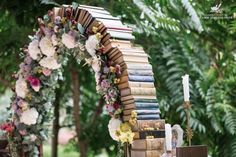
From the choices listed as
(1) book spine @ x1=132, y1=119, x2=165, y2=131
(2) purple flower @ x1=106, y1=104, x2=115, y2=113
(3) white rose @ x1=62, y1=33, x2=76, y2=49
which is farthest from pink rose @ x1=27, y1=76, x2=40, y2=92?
(1) book spine @ x1=132, y1=119, x2=165, y2=131

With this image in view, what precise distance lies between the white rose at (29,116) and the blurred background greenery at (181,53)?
563 mm

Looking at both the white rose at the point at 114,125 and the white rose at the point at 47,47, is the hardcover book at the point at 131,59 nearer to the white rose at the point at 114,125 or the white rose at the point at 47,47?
the white rose at the point at 114,125

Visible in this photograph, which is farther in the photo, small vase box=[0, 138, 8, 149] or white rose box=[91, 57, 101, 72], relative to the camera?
small vase box=[0, 138, 8, 149]

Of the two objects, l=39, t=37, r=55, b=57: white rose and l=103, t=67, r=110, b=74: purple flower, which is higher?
l=39, t=37, r=55, b=57: white rose

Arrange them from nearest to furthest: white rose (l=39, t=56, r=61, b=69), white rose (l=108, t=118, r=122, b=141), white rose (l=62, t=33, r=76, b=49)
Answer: white rose (l=108, t=118, r=122, b=141) < white rose (l=62, t=33, r=76, b=49) < white rose (l=39, t=56, r=61, b=69)

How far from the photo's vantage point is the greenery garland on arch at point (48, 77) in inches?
65.3

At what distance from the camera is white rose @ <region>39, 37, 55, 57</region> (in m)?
1.96

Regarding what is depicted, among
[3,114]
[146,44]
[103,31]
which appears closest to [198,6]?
[146,44]

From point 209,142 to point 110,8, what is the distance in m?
0.91

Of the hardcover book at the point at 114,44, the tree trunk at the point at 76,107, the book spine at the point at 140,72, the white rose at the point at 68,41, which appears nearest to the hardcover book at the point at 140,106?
the book spine at the point at 140,72

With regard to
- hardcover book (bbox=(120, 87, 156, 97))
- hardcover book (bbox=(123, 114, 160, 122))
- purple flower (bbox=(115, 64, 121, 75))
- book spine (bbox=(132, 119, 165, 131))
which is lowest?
book spine (bbox=(132, 119, 165, 131))

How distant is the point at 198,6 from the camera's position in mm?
2338

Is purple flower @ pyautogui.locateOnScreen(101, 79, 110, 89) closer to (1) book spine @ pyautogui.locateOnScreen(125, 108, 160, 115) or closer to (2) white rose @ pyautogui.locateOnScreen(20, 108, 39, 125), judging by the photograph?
(1) book spine @ pyautogui.locateOnScreen(125, 108, 160, 115)

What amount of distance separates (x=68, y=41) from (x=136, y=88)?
42cm
